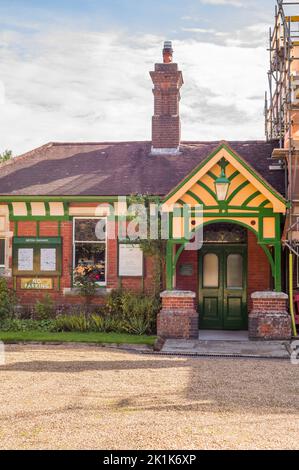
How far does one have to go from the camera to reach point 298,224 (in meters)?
13.9

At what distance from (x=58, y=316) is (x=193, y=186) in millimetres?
4615

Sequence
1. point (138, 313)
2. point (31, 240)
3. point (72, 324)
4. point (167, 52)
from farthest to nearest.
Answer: point (167, 52) → point (31, 240) → point (72, 324) → point (138, 313)

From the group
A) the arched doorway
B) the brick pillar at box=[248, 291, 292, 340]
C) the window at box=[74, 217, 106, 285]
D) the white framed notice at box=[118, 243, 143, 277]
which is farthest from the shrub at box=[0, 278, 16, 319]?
the brick pillar at box=[248, 291, 292, 340]

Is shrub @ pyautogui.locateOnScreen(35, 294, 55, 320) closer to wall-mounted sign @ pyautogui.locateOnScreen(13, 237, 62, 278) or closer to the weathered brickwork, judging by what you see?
wall-mounted sign @ pyautogui.locateOnScreen(13, 237, 62, 278)

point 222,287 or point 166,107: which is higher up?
point 166,107

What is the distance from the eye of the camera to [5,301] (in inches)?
600

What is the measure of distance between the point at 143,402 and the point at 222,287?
790 cm

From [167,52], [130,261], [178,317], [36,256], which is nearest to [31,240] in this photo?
[36,256]

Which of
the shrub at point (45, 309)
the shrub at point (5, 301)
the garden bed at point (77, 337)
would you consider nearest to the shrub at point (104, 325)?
the garden bed at point (77, 337)

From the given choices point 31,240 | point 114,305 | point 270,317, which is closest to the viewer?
point 270,317

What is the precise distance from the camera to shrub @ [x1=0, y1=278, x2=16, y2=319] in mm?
15180

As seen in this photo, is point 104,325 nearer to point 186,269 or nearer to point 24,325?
point 24,325
